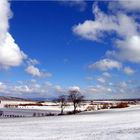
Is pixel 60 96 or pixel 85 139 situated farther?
pixel 60 96

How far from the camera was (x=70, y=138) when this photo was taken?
78.8 feet

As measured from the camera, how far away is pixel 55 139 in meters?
23.9

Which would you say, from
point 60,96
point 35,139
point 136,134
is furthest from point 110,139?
point 60,96

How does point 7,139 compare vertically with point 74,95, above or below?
below

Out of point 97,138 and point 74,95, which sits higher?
point 74,95

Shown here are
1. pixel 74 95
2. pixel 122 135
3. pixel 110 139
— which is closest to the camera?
pixel 110 139

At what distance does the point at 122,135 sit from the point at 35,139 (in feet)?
19.3

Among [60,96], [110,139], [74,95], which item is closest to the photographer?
[110,139]

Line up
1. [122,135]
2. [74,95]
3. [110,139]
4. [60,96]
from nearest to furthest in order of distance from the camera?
[110,139]
[122,135]
[74,95]
[60,96]

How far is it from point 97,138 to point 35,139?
4.38 meters

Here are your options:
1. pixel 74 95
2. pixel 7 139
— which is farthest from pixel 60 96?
pixel 7 139

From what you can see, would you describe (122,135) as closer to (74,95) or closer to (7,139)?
(7,139)

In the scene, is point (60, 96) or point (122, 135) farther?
point (60, 96)

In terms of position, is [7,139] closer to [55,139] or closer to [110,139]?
[55,139]
